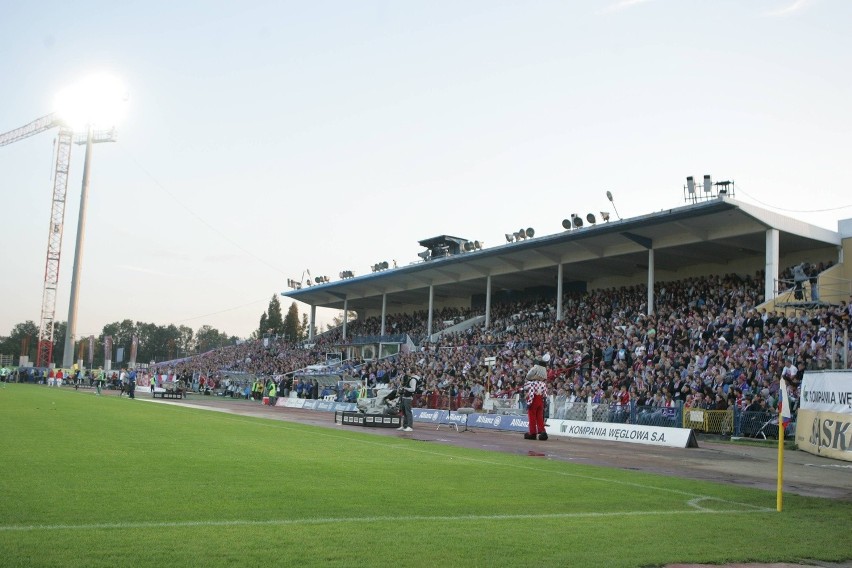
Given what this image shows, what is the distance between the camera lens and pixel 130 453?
45.5ft

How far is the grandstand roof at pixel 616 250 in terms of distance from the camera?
122ft

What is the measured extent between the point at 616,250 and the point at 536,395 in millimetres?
24724

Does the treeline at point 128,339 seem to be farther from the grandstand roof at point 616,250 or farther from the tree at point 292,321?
the grandstand roof at point 616,250

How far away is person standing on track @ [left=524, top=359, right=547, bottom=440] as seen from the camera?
21.3 metres

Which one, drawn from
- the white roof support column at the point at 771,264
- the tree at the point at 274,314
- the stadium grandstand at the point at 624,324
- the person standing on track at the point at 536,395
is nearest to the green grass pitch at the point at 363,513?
the person standing on track at the point at 536,395

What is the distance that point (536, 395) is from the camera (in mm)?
22000

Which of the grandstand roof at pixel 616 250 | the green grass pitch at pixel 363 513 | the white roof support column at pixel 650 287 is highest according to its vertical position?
the grandstand roof at pixel 616 250

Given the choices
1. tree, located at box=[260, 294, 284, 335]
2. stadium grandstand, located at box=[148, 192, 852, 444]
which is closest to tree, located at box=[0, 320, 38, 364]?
tree, located at box=[260, 294, 284, 335]

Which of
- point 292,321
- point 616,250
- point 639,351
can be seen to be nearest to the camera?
point 639,351

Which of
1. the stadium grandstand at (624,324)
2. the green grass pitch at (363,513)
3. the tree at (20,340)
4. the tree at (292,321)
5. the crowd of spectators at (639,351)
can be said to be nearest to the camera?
the green grass pitch at (363,513)

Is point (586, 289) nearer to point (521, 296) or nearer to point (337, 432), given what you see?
point (521, 296)

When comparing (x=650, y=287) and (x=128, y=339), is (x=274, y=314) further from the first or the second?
(x=650, y=287)

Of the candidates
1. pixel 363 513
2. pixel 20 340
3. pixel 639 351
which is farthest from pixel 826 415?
pixel 20 340

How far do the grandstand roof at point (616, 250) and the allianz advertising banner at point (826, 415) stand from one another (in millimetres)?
15217
